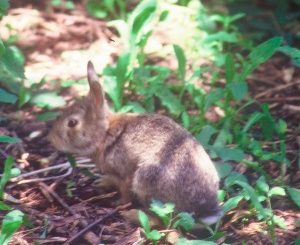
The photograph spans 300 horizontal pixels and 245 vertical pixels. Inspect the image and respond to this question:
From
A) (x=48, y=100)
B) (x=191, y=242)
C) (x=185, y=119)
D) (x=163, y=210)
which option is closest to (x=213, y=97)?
(x=185, y=119)

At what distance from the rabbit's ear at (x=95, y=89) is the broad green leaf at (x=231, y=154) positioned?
116 centimetres

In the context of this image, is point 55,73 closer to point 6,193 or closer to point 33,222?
point 6,193

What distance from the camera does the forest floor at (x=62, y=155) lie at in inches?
197

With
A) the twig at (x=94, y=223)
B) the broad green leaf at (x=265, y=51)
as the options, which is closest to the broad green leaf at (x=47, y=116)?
the twig at (x=94, y=223)

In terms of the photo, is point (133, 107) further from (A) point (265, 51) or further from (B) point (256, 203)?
(B) point (256, 203)

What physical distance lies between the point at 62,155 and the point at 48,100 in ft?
2.53

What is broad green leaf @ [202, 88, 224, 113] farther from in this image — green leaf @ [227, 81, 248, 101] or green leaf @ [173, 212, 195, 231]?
green leaf @ [173, 212, 195, 231]

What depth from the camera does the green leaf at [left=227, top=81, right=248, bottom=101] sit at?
5914 mm

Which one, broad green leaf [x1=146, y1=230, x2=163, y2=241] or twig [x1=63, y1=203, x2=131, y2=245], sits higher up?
broad green leaf [x1=146, y1=230, x2=163, y2=241]

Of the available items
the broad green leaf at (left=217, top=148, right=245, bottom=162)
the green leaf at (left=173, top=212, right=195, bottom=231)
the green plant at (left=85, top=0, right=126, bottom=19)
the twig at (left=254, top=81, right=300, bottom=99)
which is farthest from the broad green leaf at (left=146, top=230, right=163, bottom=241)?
the green plant at (left=85, top=0, right=126, bottom=19)

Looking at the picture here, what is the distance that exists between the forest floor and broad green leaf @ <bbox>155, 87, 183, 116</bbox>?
41.4 inches

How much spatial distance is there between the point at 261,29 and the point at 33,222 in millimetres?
4440

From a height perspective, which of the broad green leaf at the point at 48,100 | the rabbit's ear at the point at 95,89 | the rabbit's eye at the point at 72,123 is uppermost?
the rabbit's ear at the point at 95,89

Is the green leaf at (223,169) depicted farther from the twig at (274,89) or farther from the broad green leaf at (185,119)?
the twig at (274,89)
